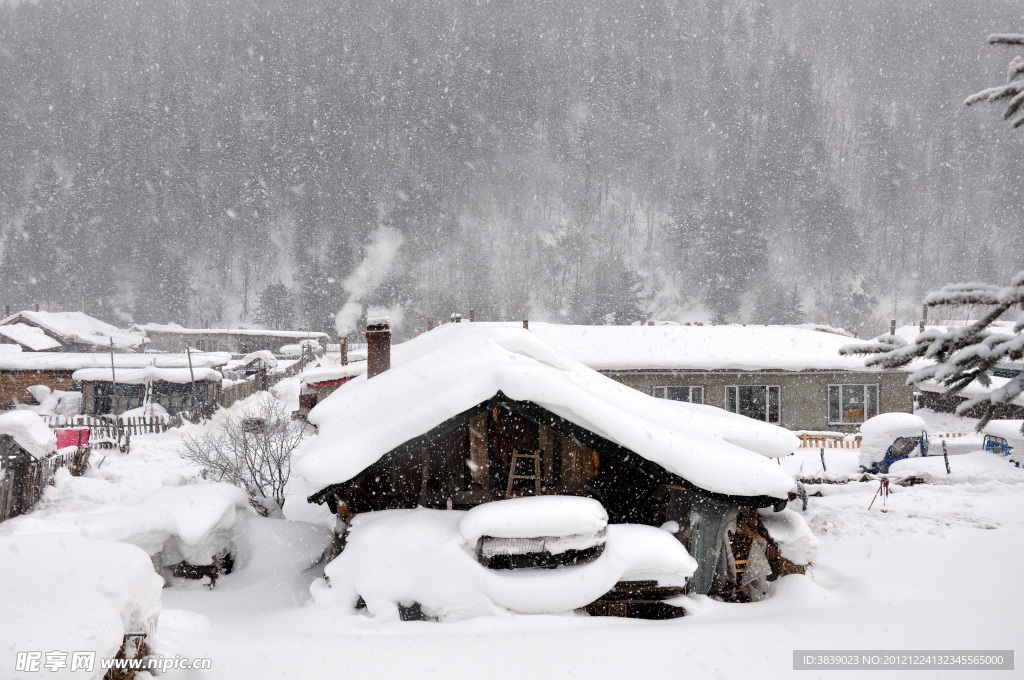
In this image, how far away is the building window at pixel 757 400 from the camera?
22203 millimetres

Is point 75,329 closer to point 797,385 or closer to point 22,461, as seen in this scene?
point 22,461

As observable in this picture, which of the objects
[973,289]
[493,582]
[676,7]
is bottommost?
[493,582]

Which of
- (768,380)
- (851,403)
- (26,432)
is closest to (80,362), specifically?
(26,432)

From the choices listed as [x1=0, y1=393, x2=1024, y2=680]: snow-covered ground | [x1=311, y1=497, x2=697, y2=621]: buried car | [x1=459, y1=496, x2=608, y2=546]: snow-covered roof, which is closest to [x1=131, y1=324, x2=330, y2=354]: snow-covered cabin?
[x1=0, y1=393, x2=1024, y2=680]: snow-covered ground

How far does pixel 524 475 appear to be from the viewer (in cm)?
944

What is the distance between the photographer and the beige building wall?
71.7ft

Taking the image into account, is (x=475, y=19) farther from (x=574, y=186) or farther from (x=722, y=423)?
(x=722, y=423)

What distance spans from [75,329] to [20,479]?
47783 mm

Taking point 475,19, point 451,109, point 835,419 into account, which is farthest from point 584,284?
point 475,19

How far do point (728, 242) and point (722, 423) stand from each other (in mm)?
86633

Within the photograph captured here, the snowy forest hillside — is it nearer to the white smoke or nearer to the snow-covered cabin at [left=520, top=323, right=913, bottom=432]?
the white smoke

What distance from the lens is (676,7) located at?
15238 cm

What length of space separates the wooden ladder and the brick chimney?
5304mm

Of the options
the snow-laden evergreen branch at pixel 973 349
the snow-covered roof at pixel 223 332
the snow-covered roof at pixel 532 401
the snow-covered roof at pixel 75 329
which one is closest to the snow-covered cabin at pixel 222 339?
the snow-covered roof at pixel 223 332
